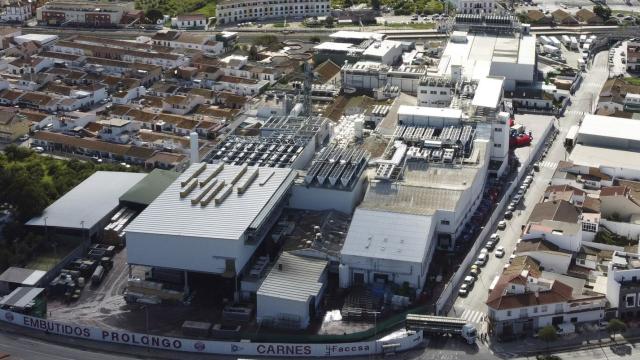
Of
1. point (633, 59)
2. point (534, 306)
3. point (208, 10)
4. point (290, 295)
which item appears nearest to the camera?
point (534, 306)

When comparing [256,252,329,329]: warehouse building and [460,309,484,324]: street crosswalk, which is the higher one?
[256,252,329,329]: warehouse building

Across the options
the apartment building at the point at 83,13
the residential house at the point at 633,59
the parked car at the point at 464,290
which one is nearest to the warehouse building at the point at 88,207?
the parked car at the point at 464,290

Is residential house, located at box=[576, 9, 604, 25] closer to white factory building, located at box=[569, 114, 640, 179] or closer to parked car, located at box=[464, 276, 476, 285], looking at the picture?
white factory building, located at box=[569, 114, 640, 179]

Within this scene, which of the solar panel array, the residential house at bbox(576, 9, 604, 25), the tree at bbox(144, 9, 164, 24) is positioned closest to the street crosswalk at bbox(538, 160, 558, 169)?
the solar panel array

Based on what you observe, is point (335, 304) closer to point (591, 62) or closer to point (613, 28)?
point (591, 62)

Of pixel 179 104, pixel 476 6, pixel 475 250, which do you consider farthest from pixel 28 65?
pixel 475 250

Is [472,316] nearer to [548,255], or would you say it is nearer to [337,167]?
[548,255]

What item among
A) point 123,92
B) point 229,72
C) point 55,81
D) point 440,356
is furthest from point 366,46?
point 440,356
